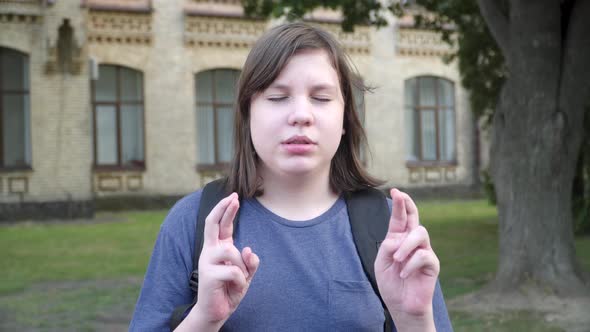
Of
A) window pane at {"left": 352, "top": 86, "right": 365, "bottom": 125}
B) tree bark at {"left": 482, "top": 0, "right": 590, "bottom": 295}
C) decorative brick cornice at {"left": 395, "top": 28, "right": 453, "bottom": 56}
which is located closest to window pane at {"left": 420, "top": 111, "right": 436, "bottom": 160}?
decorative brick cornice at {"left": 395, "top": 28, "right": 453, "bottom": 56}

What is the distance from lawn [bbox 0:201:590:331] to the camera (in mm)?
7941

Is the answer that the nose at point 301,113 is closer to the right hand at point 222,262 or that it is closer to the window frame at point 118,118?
the right hand at point 222,262

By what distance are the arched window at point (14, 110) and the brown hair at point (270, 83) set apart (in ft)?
64.1

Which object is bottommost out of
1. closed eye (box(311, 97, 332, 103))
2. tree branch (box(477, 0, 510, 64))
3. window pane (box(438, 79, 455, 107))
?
closed eye (box(311, 97, 332, 103))

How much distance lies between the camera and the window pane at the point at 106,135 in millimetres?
22656

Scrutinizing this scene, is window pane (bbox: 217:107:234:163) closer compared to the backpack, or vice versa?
the backpack

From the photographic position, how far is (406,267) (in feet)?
5.79

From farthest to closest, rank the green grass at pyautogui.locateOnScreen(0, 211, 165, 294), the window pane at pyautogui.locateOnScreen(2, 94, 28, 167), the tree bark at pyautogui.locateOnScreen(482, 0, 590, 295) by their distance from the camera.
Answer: the window pane at pyautogui.locateOnScreen(2, 94, 28, 167)
the green grass at pyautogui.locateOnScreen(0, 211, 165, 294)
the tree bark at pyautogui.locateOnScreen(482, 0, 590, 295)

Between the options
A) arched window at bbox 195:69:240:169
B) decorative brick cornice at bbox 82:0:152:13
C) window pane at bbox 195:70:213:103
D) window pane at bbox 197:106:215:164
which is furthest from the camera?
window pane at bbox 197:106:215:164

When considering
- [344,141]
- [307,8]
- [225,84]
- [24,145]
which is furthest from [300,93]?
[225,84]

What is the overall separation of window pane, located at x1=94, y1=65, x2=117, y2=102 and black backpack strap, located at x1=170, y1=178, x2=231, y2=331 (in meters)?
21.1

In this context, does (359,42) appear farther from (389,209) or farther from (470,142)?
(389,209)

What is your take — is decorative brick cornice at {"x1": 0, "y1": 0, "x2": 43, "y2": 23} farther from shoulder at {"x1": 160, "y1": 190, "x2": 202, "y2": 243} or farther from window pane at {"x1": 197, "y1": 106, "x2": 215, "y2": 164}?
shoulder at {"x1": 160, "y1": 190, "x2": 202, "y2": 243}

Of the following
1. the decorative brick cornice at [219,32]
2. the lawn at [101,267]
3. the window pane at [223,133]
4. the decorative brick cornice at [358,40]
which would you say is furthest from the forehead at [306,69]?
the decorative brick cornice at [358,40]
